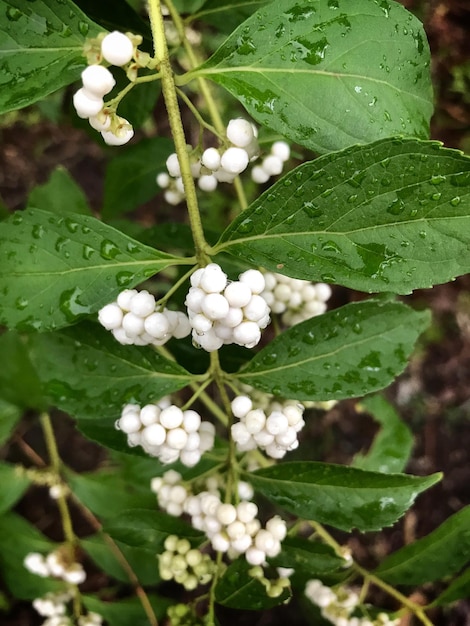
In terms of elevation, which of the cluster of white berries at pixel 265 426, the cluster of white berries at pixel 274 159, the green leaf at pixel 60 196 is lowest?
the cluster of white berries at pixel 265 426

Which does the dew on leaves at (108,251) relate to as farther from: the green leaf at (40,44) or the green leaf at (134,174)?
the green leaf at (134,174)

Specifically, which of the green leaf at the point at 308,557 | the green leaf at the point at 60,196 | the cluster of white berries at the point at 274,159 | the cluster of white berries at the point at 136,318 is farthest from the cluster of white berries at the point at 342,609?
the green leaf at the point at 60,196

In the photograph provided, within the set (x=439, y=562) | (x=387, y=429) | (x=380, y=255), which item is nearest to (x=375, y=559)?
(x=387, y=429)

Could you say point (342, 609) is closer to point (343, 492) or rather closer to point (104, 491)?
point (343, 492)

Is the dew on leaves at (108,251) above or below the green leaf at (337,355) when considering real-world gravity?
above

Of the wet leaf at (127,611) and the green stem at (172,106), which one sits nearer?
the green stem at (172,106)

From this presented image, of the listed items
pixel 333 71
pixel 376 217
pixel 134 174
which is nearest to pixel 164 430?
pixel 376 217
